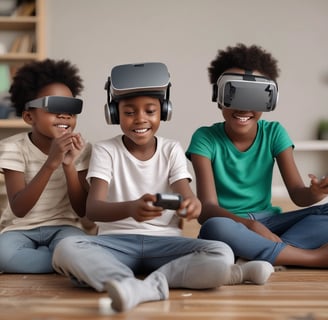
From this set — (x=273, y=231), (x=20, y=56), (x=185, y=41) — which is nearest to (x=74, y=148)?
(x=273, y=231)

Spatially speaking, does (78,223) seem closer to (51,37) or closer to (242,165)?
(242,165)

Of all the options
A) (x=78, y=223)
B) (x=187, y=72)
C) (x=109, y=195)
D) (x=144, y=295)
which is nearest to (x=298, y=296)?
(x=144, y=295)

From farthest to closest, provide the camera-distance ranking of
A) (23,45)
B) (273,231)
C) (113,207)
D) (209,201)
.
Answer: (23,45) < (273,231) < (209,201) < (113,207)

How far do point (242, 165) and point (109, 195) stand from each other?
21.3 inches

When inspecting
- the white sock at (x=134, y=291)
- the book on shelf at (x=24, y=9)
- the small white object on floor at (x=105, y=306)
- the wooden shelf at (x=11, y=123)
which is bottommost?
the small white object on floor at (x=105, y=306)

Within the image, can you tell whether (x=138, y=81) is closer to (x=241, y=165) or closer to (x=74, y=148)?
(x=74, y=148)

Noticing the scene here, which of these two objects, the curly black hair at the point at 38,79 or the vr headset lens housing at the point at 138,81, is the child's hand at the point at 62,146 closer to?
the vr headset lens housing at the point at 138,81

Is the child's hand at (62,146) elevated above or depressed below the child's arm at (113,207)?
above

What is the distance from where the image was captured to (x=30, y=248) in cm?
205

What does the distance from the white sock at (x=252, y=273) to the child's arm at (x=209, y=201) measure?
0.95ft

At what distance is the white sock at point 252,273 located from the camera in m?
1.74

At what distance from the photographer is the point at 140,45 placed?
12.5 ft

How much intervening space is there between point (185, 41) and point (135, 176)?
2.05 m

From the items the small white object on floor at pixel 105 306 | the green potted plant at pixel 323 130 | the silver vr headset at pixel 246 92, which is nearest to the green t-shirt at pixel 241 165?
the silver vr headset at pixel 246 92
